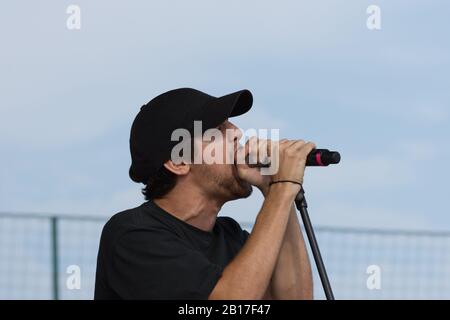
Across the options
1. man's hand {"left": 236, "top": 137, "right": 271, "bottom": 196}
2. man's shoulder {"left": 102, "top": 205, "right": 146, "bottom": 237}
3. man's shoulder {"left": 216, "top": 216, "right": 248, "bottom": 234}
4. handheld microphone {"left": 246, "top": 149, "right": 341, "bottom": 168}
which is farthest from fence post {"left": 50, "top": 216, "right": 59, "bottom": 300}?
handheld microphone {"left": 246, "top": 149, "right": 341, "bottom": 168}

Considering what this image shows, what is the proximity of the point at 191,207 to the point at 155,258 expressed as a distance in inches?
12.5

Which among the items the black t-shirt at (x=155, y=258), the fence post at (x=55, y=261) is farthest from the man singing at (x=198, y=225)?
the fence post at (x=55, y=261)

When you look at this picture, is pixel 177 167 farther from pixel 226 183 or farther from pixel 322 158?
pixel 322 158

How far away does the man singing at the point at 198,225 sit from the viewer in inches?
116

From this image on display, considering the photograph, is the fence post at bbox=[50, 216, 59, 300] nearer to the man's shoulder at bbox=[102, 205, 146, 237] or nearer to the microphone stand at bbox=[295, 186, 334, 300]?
the man's shoulder at bbox=[102, 205, 146, 237]

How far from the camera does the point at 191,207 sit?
3.28 metres

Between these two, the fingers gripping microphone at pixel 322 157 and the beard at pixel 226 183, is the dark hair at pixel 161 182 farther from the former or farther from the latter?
the fingers gripping microphone at pixel 322 157

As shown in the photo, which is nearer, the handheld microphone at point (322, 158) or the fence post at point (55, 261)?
the handheld microphone at point (322, 158)

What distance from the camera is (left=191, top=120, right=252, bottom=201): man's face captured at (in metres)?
3.25

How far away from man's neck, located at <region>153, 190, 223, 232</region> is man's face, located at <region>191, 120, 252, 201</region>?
0.04 m

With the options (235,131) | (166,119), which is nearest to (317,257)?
(235,131)

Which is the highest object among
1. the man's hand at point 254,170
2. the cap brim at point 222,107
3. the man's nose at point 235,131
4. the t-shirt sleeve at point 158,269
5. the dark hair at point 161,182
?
the cap brim at point 222,107
